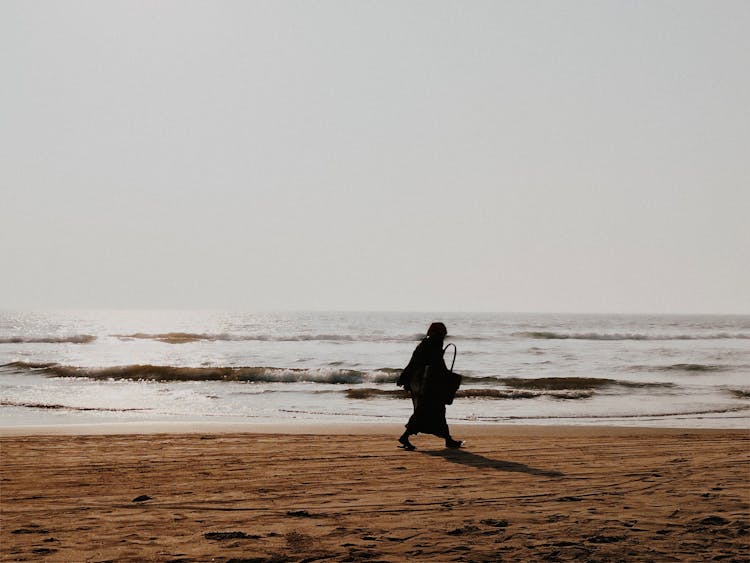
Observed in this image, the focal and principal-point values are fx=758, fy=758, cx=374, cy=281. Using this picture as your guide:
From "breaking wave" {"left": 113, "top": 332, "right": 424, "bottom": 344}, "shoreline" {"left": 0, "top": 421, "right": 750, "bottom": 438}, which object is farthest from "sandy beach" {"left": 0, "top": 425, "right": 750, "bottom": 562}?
"breaking wave" {"left": 113, "top": 332, "right": 424, "bottom": 344}

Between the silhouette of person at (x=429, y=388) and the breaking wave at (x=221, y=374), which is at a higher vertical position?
the silhouette of person at (x=429, y=388)

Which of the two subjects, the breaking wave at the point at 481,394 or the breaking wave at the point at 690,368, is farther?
the breaking wave at the point at 690,368

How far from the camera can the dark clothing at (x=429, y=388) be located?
1018cm

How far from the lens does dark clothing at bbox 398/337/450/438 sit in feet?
33.4

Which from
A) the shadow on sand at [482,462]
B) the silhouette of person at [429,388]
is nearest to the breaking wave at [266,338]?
the silhouette of person at [429,388]

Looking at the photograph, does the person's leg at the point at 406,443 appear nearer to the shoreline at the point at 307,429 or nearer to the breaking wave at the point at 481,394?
the shoreline at the point at 307,429

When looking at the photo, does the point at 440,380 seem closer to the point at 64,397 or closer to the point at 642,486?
the point at 642,486

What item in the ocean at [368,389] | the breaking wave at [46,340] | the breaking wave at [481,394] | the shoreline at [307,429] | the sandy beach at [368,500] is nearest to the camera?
the sandy beach at [368,500]

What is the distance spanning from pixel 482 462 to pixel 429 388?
149 centimetres

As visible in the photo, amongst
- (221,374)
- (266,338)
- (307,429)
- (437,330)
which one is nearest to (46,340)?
(266,338)

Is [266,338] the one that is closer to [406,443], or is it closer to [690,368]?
[690,368]

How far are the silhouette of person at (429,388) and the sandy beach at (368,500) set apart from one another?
13.8 inches

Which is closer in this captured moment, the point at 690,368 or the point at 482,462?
the point at 482,462

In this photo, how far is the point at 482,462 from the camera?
8961 millimetres
